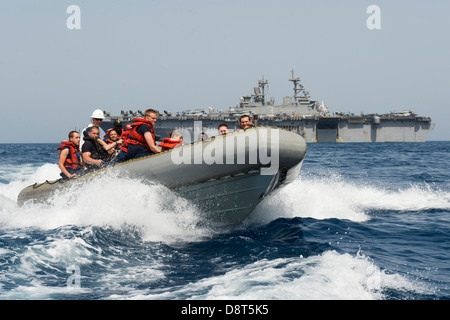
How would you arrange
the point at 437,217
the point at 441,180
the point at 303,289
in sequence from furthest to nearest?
the point at 441,180 < the point at 437,217 < the point at 303,289

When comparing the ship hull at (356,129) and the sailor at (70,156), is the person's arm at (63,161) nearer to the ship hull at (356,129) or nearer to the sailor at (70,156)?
the sailor at (70,156)

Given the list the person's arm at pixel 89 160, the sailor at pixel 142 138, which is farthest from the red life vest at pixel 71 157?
the sailor at pixel 142 138

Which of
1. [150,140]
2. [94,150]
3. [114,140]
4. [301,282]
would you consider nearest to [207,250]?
[301,282]

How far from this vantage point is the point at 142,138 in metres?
8.07

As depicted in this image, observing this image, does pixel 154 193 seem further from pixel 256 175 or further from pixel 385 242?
pixel 385 242

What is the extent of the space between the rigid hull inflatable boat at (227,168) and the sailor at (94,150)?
90 cm

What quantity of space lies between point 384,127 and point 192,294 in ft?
269

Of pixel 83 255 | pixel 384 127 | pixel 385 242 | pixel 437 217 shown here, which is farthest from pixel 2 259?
pixel 384 127

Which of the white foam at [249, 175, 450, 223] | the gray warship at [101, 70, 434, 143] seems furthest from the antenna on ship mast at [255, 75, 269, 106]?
the white foam at [249, 175, 450, 223]

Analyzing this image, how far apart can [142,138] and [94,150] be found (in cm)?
189

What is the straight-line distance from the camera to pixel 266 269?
213 inches

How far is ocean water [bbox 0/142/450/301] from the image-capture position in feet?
15.7

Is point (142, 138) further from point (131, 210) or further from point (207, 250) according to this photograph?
point (207, 250)

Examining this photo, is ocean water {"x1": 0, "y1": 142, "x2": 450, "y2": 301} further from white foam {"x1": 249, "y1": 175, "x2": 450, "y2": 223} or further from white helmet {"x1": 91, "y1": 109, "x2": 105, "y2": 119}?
white helmet {"x1": 91, "y1": 109, "x2": 105, "y2": 119}
